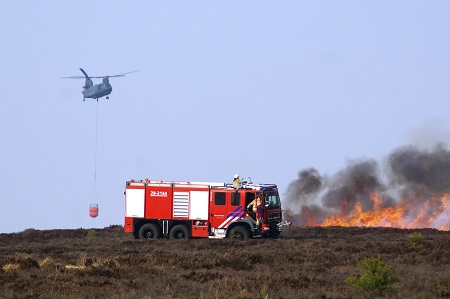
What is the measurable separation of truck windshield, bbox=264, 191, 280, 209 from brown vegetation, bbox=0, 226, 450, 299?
2115mm

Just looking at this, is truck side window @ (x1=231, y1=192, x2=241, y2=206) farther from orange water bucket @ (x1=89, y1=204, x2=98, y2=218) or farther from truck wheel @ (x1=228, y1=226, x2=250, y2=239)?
orange water bucket @ (x1=89, y1=204, x2=98, y2=218)

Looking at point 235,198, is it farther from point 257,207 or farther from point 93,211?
point 93,211

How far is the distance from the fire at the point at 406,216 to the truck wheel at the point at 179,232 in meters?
20.5

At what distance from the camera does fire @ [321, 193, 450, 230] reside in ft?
204

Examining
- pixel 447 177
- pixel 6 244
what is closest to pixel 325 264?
pixel 6 244

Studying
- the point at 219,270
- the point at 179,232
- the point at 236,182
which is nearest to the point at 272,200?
the point at 236,182

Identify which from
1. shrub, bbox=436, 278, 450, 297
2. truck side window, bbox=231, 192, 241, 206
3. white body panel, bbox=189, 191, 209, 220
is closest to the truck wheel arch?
truck side window, bbox=231, 192, 241, 206

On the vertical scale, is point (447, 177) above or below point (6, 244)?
above

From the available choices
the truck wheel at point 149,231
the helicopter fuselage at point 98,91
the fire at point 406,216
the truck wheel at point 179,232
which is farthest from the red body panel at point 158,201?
the helicopter fuselage at point 98,91

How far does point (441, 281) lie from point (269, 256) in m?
8.67

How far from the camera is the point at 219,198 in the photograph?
43812 millimetres

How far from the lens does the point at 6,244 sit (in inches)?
1813

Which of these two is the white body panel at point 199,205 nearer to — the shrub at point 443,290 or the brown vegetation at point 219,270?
the brown vegetation at point 219,270

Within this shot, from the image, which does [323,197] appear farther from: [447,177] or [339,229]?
[339,229]
